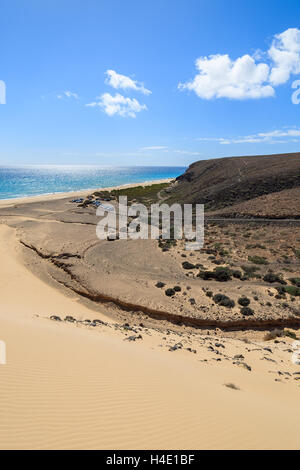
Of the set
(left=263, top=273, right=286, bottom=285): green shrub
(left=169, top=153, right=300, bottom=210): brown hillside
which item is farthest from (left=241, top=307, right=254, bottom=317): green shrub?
(left=169, top=153, right=300, bottom=210): brown hillside

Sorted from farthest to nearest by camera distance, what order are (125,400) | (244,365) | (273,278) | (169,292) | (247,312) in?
(273,278), (169,292), (247,312), (244,365), (125,400)

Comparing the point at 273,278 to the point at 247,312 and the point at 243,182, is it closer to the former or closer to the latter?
the point at 247,312

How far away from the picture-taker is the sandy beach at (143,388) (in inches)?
163

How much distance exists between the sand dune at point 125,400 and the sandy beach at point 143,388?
20mm

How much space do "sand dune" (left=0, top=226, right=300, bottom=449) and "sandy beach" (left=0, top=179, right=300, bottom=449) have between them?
0.8 inches

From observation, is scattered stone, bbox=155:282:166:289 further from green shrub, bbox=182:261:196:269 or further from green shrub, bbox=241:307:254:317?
green shrub, bbox=241:307:254:317

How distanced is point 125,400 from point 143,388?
72 cm

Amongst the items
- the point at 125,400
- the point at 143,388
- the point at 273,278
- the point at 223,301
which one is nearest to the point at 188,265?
the point at 223,301

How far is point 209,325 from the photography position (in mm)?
13266

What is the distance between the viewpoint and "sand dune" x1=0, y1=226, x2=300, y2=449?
407 centimetres

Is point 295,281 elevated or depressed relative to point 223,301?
elevated

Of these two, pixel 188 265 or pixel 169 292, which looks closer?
pixel 169 292

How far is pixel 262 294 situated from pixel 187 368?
9.26 meters

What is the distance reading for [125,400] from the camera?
516cm
